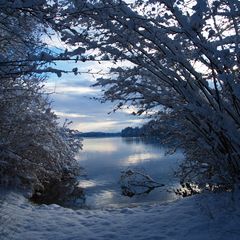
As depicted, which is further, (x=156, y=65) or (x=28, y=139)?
(x=28, y=139)

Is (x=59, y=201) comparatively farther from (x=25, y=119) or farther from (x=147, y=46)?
(x=147, y=46)

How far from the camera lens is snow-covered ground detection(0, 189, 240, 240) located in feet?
27.6

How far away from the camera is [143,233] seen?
880 centimetres

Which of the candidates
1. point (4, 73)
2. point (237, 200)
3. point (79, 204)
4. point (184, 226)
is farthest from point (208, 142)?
point (79, 204)

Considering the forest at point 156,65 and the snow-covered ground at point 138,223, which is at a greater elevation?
the forest at point 156,65

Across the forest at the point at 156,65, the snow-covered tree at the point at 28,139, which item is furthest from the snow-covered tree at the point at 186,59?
the snow-covered tree at the point at 28,139

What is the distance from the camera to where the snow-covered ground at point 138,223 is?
8398 millimetres

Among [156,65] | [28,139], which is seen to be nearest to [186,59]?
[156,65]

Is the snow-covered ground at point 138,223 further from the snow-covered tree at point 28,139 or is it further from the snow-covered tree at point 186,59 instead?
the snow-covered tree at point 28,139

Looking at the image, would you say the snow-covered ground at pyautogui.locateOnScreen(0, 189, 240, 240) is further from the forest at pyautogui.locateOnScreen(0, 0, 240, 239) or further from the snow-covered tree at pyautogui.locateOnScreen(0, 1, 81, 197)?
the snow-covered tree at pyautogui.locateOnScreen(0, 1, 81, 197)

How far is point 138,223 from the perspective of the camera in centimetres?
979

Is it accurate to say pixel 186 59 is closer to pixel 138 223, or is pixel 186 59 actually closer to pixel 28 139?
pixel 138 223

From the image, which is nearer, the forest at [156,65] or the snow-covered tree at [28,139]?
the forest at [156,65]

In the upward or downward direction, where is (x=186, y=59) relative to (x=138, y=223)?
upward
